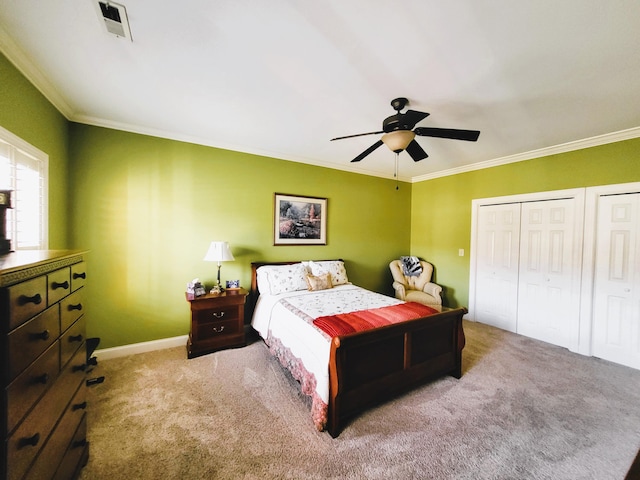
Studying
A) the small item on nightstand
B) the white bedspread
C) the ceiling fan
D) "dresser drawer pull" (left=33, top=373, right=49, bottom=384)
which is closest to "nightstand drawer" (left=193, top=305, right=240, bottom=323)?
the small item on nightstand

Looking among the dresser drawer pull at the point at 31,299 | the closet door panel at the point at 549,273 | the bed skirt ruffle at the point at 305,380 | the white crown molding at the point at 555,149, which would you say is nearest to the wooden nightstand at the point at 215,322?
the bed skirt ruffle at the point at 305,380

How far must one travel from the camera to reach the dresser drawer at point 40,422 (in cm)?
88

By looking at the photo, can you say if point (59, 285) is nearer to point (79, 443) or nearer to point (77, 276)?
point (77, 276)

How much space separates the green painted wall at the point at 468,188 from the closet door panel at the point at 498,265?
216mm

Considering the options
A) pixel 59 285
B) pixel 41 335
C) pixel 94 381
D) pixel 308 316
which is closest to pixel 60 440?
pixel 41 335

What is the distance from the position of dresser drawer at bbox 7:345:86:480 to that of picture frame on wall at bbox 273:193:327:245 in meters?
2.66

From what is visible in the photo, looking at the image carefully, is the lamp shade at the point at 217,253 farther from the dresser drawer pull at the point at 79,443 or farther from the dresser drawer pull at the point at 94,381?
the dresser drawer pull at the point at 79,443

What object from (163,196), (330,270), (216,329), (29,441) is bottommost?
(216,329)

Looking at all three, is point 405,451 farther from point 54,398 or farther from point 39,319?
point 39,319

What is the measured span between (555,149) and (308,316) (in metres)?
3.96

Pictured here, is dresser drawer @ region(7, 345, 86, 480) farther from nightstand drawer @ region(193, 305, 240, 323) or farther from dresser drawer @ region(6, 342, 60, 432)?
nightstand drawer @ region(193, 305, 240, 323)

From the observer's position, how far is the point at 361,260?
4.68m

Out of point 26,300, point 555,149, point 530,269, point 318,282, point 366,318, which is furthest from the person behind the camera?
point 530,269

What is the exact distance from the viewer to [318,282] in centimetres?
348
